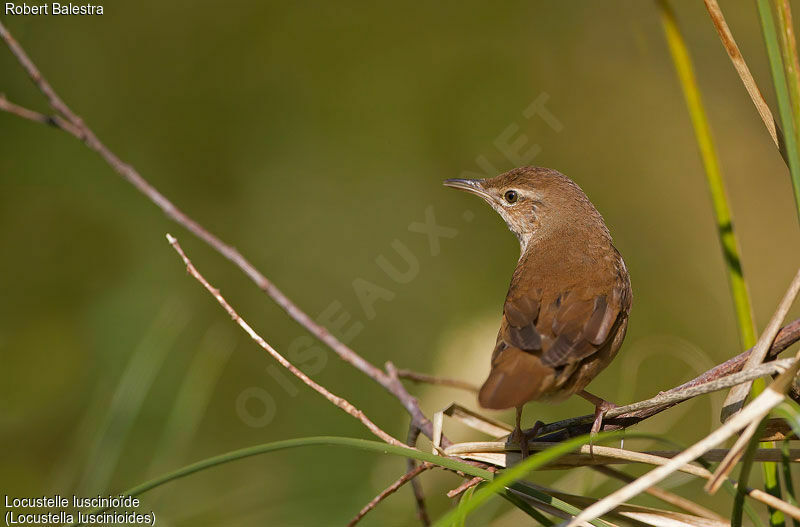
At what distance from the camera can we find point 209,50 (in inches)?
237

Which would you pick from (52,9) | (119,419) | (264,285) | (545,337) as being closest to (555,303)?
(545,337)

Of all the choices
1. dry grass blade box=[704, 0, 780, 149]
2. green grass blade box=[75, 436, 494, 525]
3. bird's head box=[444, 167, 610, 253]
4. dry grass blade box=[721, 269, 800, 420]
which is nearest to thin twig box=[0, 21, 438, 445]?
green grass blade box=[75, 436, 494, 525]

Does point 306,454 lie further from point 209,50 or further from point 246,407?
point 209,50

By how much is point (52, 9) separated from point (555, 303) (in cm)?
427

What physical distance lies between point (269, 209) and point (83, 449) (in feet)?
9.64

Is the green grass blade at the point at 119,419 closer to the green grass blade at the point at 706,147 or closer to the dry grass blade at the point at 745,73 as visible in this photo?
the green grass blade at the point at 706,147

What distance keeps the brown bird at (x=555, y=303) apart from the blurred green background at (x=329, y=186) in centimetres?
112

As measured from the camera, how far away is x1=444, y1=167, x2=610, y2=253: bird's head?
11.0 feet

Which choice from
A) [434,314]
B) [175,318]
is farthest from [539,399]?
[434,314]

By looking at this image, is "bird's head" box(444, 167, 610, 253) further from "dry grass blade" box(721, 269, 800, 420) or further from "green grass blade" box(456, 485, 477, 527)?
"green grass blade" box(456, 485, 477, 527)

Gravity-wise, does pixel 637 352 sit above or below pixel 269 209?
below

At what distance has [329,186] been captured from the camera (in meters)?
5.69

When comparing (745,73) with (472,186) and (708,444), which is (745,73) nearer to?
(708,444)

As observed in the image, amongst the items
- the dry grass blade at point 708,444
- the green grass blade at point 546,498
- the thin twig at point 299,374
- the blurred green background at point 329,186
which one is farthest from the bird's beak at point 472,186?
the dry grass blade at point 708,444
